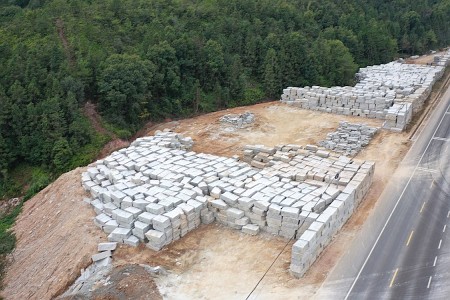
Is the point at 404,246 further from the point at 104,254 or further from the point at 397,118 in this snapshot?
the point at 397,118

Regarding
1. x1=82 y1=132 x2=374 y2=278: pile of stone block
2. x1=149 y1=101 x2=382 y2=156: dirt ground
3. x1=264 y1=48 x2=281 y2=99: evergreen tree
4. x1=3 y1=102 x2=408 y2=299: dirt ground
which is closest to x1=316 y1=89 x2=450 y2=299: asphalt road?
x1=3 y1=102 x2=408 y2=299: dirt ground

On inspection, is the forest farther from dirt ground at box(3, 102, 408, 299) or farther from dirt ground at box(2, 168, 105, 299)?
dirt ground at box(3, 102, 408, 299)

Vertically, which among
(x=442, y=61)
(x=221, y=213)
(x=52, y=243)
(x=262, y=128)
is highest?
(x=442, y=61)

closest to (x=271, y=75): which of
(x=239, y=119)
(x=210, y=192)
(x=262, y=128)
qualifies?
(x=239, y=119)

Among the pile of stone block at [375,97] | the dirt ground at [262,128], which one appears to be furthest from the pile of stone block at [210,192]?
the pile of stone block at [375,97]

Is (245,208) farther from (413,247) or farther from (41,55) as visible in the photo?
(41,55)

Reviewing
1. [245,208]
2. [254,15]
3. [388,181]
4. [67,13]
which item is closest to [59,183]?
[245,208]
